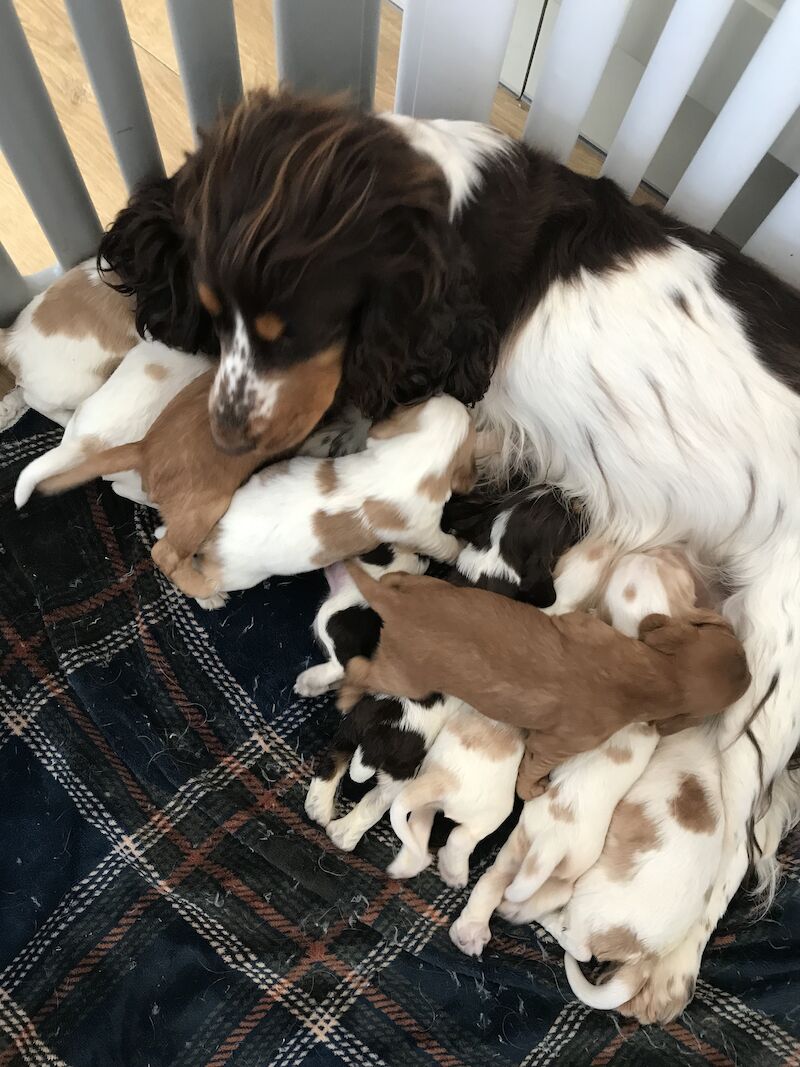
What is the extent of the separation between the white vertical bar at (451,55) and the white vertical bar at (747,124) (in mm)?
427

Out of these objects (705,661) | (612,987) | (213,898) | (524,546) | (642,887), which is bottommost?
(213,898)

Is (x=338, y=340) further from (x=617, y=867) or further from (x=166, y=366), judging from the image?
(x=617, y=867)

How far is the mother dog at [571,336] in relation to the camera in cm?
142

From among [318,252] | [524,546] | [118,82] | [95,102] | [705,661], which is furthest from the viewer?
[95,102]

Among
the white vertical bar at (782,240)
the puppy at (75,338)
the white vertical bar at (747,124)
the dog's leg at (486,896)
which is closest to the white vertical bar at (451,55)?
the white vertical bar at (747,124)

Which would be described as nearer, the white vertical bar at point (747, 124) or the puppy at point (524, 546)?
the white vertical bar at point (747, 124)

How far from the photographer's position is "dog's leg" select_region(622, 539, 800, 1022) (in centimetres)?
163

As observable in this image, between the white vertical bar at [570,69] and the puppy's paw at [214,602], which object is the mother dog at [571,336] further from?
the puppy's paw at [214,602]

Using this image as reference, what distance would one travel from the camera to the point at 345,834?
1.71 meters

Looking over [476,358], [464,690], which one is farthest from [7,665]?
[476,358]

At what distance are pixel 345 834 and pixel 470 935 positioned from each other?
0.30m

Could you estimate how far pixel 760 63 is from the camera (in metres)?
1.49

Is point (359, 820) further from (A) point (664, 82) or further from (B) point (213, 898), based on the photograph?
(A) point (664, 82)

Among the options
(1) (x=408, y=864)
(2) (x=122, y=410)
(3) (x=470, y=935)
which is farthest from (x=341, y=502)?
(3) (x=470, y=935)
